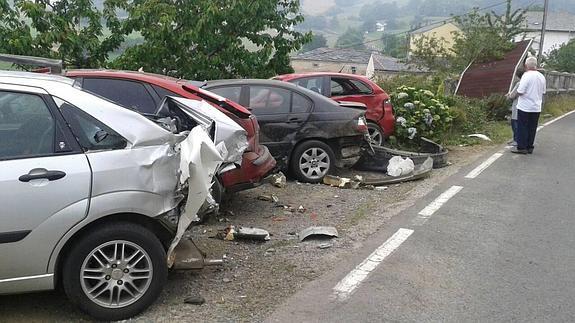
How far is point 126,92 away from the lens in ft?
20.6

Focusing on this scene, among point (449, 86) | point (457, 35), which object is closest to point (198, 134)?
point (449, 86)

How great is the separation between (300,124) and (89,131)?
464 centimetres

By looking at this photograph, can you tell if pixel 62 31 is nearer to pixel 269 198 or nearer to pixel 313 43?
pixel 269 198

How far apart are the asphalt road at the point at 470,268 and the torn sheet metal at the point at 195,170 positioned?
3.00ft

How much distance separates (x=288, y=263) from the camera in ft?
16.6

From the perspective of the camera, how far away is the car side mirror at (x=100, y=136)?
13.0 feet

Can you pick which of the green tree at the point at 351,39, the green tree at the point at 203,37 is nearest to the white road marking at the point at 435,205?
the green tree at the point at 203,37

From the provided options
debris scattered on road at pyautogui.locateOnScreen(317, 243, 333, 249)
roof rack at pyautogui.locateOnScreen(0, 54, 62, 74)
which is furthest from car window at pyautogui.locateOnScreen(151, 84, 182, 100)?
debris scattered on road at pyautogui.locateOnScreen(317, 243, 333, 249)

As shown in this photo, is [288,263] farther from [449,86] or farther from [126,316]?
[449,86]

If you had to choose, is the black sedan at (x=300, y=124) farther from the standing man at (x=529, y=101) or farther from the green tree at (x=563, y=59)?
the green tree at (x=563, y=59)

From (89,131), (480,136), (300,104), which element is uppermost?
(89,131)

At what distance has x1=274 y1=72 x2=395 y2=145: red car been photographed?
10875mm

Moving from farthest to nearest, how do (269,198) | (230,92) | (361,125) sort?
(361,125), (230,92), (269,198)

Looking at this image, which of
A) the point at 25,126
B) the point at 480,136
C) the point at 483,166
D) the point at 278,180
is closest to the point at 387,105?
the point at 483,166
